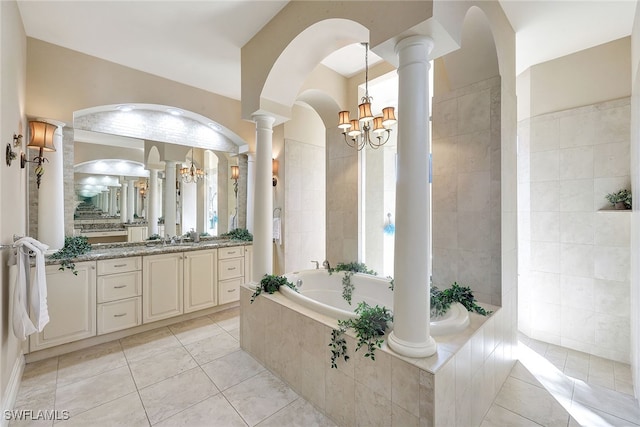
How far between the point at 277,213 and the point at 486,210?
9.57 ft

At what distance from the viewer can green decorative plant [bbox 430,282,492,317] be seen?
2078mm

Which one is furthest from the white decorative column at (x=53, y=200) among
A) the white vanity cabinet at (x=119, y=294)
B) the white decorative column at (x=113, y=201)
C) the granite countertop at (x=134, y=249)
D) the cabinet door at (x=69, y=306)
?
the white decorative column at (x=113, y=201)

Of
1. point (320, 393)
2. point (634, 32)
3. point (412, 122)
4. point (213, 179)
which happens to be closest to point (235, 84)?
point (213, 179)

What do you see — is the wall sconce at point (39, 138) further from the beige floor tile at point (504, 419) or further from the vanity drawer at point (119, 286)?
the beige floor tile at point (504, 419)

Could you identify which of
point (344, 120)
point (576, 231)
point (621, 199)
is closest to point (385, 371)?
point (344, 120)

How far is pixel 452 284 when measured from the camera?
2.44m

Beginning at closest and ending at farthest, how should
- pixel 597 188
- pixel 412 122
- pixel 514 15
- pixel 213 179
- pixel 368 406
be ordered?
pixel 412 122, pixel 368 406, pixel 514 15, pixel 597 188, pixel 213 179

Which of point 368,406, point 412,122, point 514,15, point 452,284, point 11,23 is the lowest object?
point 368,406

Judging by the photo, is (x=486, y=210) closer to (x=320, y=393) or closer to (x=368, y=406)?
(x=368, y=406)

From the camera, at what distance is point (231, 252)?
3812mm

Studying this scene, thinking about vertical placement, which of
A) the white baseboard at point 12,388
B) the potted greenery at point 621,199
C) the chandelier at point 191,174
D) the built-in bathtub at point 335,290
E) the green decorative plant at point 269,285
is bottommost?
the white baseboard at point 12,388

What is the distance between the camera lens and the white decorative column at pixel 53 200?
2.65 meters

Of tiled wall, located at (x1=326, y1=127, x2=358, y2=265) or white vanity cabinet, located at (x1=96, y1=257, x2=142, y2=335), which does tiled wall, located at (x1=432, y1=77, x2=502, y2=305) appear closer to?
tiled wall, located at (x1=326, y1=127, x2=358, y2=265)

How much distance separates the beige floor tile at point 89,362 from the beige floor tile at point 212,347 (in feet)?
1.97
